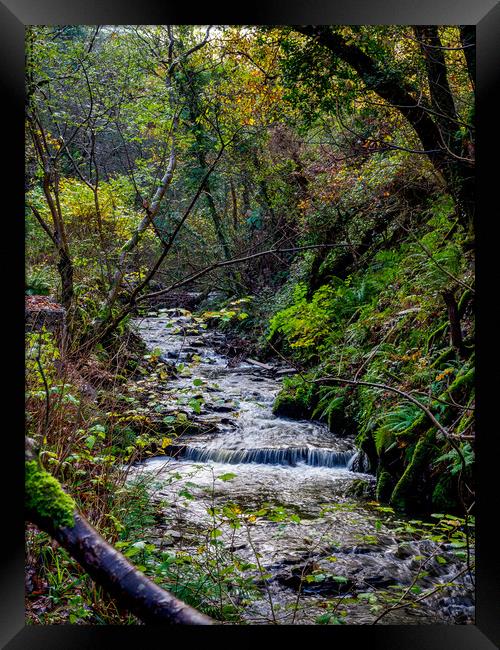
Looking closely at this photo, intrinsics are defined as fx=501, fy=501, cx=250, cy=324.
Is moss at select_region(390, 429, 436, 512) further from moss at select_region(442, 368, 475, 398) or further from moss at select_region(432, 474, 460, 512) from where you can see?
moss at select_region(442, 368, 475, 398)

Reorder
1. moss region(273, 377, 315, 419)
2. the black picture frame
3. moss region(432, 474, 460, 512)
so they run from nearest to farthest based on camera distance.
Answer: the black picture frame, moss region(432, 474, 460, 512), moss region(273, 377, 315, 419)

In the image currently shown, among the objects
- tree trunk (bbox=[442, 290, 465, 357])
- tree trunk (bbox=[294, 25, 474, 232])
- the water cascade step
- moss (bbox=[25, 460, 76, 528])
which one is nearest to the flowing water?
the water cascade step

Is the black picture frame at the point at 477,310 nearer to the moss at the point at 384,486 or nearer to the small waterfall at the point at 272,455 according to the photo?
the moss at the point at 384,486

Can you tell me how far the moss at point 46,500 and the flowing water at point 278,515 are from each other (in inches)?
35.8

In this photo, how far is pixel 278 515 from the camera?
2.95 metres

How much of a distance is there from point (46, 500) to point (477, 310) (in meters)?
1.93

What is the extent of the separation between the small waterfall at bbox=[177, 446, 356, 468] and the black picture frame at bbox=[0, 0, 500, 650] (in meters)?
2.17

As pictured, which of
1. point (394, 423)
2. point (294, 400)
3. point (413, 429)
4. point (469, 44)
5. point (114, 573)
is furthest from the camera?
point (294, 400)

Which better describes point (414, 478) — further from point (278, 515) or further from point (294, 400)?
point (294, 400)

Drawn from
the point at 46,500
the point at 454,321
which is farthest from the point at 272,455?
the point at 46,500

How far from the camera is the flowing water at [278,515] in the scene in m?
2.54

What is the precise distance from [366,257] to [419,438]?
172 cm

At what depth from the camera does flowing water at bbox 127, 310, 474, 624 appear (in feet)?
8.34

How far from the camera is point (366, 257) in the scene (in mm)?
4523
